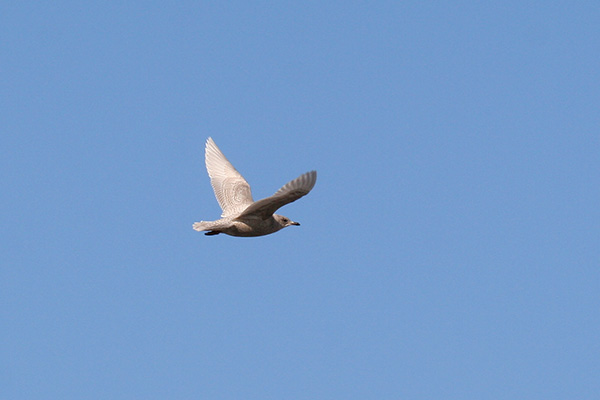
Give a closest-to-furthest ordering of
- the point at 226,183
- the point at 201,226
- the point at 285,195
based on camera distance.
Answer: the point at 285,195 → the point at 201,226 → the point at 226,183

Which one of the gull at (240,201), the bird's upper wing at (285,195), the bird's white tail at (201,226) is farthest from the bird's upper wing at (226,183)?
the bird's upper wing at (285,195)

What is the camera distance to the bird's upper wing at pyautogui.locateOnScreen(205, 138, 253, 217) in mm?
30070

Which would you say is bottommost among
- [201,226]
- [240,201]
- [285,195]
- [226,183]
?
[285,195]

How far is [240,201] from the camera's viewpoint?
30297mm

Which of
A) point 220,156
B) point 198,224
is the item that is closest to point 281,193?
point 198,224

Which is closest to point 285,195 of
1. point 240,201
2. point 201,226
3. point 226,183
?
point 201,226

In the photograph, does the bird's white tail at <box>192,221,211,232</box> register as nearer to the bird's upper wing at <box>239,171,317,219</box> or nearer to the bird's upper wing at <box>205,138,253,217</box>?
the bird's upper wing at <box>239,171,317,219</box>

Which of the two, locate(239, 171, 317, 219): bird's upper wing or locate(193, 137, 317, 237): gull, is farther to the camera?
locate(193, 137, 317, 237): gull

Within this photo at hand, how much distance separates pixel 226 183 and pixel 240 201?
140cm

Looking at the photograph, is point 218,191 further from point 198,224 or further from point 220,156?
point 198,224

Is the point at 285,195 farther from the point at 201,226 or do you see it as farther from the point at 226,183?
the point at 226,183

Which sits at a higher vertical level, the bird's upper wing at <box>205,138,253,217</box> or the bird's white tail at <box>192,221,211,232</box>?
the bird's upper wing at <box>205,138,253,217</box>

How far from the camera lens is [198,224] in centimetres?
2609

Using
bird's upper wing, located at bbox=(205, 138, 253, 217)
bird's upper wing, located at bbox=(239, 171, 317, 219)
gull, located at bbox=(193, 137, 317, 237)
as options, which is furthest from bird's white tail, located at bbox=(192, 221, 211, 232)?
bird's upper wing, located at bbox=(205, 138, 253, 217)
